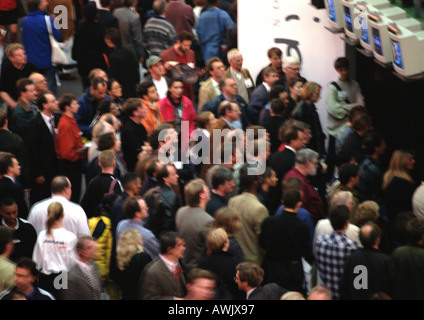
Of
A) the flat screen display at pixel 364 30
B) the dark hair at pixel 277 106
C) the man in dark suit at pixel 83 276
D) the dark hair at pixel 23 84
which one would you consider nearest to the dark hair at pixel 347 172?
the dark hair at pixel 277 106

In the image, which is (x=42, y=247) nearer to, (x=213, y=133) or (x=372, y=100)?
(x=213, y=133)

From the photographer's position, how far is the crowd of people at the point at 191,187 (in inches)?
253

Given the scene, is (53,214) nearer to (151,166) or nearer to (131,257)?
(131,257)

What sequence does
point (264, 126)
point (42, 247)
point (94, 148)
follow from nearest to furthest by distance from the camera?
point (42, 247) < point (94, 148) < point (264, 126)

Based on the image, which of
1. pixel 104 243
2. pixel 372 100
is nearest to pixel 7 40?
pixel 372 100

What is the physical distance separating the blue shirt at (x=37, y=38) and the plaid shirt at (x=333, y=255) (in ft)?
19.1

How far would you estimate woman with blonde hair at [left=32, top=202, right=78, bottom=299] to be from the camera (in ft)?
22.3

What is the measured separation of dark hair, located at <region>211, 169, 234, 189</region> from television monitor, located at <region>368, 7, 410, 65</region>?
204 cm

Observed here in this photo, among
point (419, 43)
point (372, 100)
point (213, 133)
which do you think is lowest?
point (372, 100)

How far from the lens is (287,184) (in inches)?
287

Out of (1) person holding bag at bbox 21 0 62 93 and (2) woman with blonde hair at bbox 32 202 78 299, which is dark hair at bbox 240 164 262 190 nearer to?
(2) woman with blonde hair at bbox 32 202 78 299

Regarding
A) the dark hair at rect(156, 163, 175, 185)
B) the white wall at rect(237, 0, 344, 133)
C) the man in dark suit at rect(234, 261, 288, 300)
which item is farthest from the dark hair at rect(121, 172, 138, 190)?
the white wall at rect(237, 0, 344, 133)

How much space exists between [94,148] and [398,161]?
9.94ft

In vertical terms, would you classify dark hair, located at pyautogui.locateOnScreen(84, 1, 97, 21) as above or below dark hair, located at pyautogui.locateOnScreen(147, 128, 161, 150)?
above
